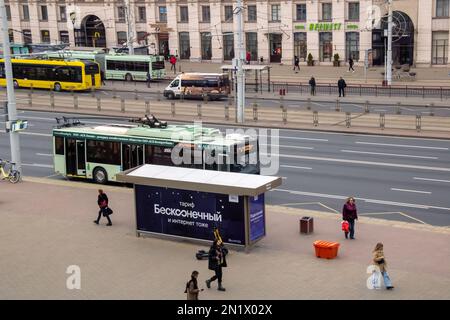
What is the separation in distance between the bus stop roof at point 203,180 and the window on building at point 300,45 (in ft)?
192

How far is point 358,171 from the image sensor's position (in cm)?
3400

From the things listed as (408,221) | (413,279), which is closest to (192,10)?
(408,221)

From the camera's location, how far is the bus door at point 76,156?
109 feet

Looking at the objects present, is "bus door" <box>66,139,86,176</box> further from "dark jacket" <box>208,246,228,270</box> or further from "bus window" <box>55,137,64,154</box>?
"dark jacket" <box>208,246,228,270</box>

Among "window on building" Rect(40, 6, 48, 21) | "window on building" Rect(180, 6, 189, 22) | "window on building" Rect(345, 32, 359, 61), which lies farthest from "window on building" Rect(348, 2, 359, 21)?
"window on building" Rect(40, 6, 48, 21)

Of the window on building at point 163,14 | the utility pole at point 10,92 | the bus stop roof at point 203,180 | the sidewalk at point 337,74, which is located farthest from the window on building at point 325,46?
the bus stop roof at point 203,180

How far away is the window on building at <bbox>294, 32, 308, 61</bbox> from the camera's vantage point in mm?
81312

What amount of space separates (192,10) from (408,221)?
210 ft

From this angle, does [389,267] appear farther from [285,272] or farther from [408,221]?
[408,221]

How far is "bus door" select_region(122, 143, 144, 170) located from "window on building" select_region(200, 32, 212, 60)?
184ft

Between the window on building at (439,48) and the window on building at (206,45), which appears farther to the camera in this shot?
the window on building at (206,45)

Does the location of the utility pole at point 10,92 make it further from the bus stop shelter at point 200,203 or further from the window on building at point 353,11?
the window on building at point 353,11

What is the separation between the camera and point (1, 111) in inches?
2189

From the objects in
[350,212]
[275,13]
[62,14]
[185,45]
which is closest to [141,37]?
[185,45]
